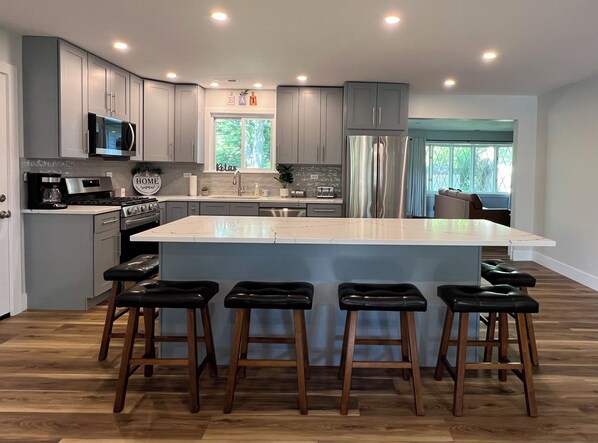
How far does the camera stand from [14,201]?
3.99 metres

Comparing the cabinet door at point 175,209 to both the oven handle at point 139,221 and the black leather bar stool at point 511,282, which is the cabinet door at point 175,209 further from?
the black leather bar stool at point 511,282

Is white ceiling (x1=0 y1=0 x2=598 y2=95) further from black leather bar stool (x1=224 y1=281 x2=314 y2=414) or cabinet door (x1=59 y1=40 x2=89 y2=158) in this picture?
black leather bar stool (x1=224 y1=281 x2=314 y2=414)

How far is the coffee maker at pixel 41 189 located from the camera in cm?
411

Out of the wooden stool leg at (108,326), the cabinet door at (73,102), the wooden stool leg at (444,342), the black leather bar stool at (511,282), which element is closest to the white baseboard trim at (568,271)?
the black leather bar stool at (511,282)

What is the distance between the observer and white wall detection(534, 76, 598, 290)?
538cm

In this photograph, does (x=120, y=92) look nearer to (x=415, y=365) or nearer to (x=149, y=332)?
(x=149, y=332)

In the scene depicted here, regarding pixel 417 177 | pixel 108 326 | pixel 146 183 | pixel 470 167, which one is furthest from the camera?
pixel 470 167

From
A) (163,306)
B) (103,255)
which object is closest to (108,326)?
(163,306)

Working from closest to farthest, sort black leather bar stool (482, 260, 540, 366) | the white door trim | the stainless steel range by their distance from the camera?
black leather bar stool (482, 260, 540, 366)
the white door trim
the stainless steel range

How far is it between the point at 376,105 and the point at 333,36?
2012 mm

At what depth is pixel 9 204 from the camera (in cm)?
393

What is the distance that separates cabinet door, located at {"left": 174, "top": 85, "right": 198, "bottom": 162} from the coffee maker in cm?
209

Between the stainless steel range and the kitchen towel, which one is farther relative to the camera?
the kitchen towel

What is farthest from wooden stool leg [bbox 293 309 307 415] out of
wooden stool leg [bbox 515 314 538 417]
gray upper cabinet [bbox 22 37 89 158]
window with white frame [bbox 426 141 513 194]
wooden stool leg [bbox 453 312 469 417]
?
window with white frame [bbox 426 141 513 194]
